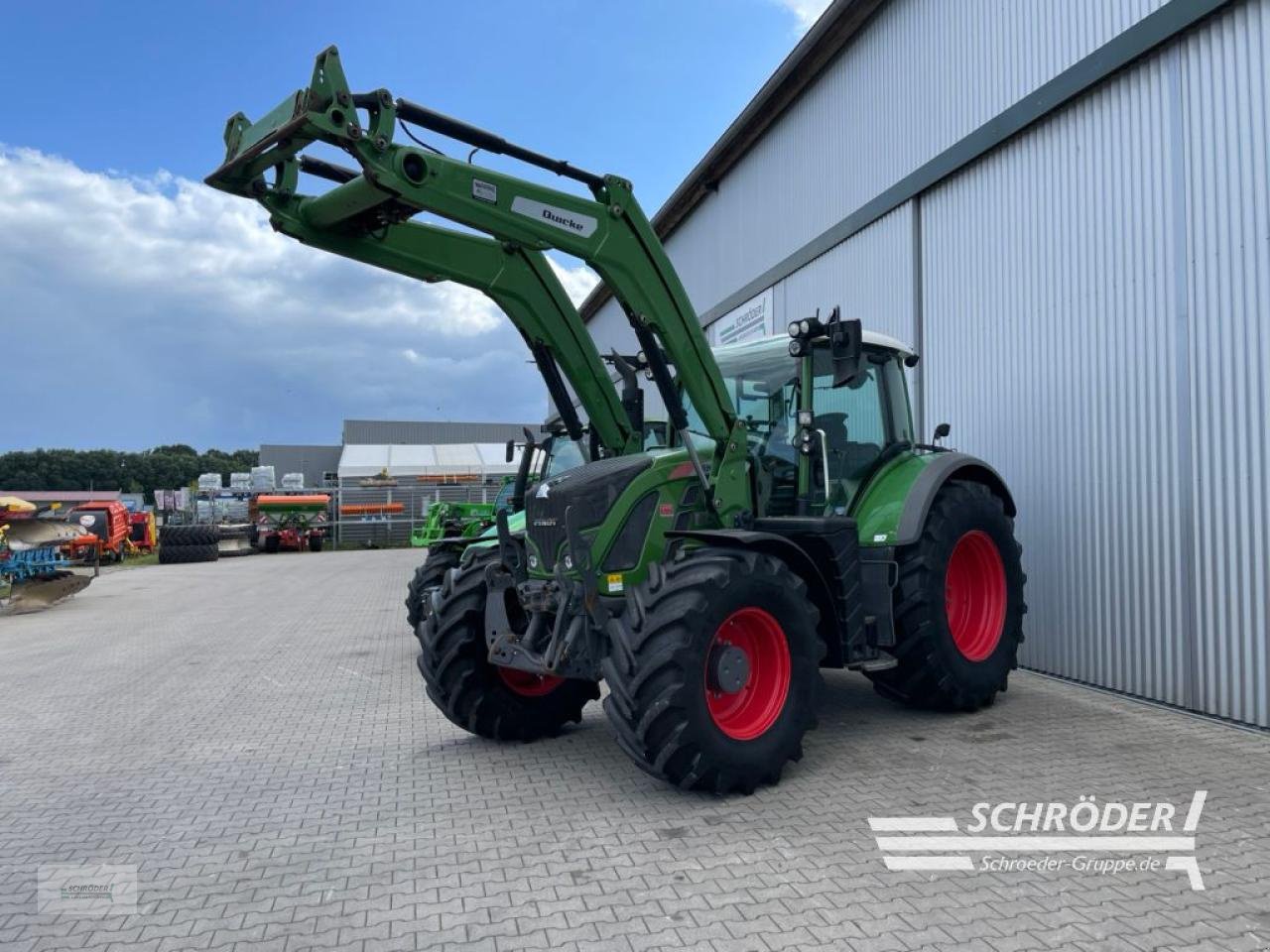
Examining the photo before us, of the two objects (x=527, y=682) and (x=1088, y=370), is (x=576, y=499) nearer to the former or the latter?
(x=527, y=682)

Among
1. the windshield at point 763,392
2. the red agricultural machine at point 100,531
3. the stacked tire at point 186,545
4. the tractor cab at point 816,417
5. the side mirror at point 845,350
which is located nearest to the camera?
the side mirror at point 845,350

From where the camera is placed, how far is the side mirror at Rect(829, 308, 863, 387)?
5422 millimetres

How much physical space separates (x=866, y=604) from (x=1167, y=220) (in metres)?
3.53

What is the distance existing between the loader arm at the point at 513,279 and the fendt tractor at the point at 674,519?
0.05ft

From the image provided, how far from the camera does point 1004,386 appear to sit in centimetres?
809

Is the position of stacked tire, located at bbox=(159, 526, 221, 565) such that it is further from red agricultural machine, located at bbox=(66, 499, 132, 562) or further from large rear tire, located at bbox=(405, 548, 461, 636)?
large rear tire, located at bbox=(405, 548, 461, 636)

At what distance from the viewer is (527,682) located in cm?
591

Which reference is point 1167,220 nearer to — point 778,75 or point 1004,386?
point 1004,386

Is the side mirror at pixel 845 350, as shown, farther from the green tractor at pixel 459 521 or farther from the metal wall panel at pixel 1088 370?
the green tractor at pixel 459 521

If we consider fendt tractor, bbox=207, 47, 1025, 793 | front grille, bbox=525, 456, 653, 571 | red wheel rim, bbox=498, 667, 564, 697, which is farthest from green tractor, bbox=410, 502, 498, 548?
front grille, bbox=525, 456, 653, 571

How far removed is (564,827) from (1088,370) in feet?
17.9

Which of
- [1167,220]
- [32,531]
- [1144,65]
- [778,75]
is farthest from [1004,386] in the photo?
[32,531]

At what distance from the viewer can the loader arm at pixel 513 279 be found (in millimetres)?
4949

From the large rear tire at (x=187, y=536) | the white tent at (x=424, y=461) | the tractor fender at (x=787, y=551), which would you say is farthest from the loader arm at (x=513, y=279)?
the white tent at (x=424, y=461)
